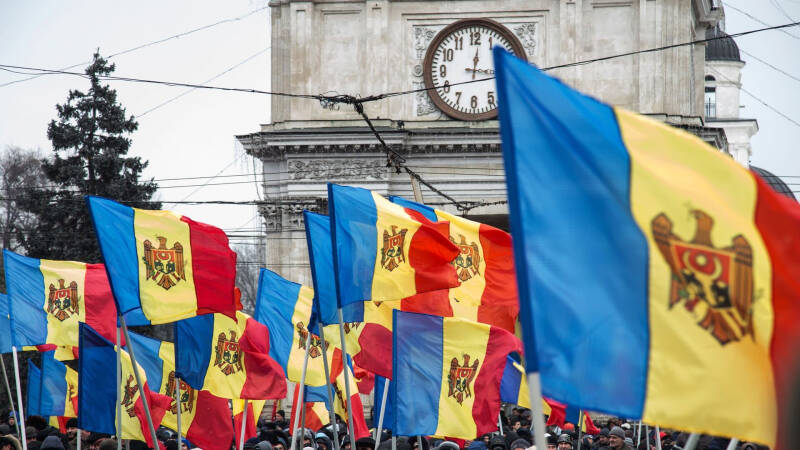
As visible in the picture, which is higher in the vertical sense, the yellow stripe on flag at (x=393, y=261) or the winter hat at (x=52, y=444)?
the yellow stripe on flag at (x=393, y=261)

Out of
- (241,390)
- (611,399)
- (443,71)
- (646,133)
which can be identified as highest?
(443,71)

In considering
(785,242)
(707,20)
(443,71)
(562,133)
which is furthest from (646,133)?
(707,20)

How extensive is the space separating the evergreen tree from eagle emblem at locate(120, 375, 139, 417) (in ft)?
79.9

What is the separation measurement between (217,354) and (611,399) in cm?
984

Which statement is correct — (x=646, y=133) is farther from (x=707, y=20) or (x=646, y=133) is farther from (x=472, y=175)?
(x=707, y=20)

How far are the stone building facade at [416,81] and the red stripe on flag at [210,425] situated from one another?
62.9 feet

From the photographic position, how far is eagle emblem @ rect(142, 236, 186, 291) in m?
14.0

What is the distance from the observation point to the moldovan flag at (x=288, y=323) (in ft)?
61.7

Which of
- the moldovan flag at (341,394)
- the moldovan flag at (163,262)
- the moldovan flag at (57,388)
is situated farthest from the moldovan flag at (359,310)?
the moldovan flag at (57,388)

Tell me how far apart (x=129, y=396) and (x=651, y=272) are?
10.4 meters

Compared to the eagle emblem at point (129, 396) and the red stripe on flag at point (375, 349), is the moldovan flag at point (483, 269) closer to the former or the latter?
the red stripe on flag at point (375, 349)

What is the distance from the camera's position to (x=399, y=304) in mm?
17078

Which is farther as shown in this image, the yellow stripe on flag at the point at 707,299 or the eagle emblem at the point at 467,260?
the eagle emblem at the point at 467,260

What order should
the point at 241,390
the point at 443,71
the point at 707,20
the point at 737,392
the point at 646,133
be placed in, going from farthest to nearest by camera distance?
the point at 707,20, the point at 443,71, the point at 241,390, the point at 646,133, the point at 737,392
